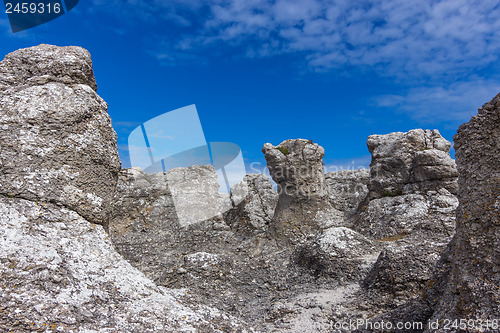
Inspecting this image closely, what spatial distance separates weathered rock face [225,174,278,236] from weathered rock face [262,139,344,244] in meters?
1.95

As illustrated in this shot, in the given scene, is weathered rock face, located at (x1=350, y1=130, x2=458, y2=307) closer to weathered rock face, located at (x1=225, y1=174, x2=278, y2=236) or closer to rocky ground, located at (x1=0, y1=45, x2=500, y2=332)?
rocky ground, located at (x1=0, y1=45, x2=500, y2=332)

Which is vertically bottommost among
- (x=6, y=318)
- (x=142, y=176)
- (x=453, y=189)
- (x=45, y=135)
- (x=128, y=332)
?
(x=128, y=332)

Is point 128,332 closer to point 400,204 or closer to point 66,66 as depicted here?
point 66,66

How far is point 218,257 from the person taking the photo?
1053cm

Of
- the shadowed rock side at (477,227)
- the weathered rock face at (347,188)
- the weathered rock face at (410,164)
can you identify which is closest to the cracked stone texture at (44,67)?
the shadowed rock side at (477,227)

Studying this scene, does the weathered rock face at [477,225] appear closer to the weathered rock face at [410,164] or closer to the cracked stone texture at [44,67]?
the cracked stone texture at [44,67]

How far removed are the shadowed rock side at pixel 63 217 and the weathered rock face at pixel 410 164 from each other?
12.8 meters

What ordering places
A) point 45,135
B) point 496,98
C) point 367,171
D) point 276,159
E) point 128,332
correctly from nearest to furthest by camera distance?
point 128,332 < point 496,98 < point 45,135 < point 276,159 < point 367,171

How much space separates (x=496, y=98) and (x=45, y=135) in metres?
6.06

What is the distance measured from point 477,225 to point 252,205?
15043mm

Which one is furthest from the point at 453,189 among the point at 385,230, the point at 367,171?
the point at 367,171

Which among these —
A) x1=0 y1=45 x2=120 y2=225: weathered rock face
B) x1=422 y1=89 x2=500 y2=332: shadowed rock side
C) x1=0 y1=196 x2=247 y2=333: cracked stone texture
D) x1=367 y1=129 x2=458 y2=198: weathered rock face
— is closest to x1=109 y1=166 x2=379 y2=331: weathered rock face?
x1=0 y1=196 x2=247 y2=333: cracked stone texture

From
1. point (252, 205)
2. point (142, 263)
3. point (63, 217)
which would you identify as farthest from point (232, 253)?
point (63, 217)

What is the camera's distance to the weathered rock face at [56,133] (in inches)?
182
